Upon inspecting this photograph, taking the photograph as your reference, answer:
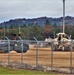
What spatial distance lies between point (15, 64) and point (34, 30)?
208 feet

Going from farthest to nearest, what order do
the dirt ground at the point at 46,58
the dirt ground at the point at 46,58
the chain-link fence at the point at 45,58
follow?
the dirt ground at the point at 46,58 → the dirt ground at the point at 46,58 → the chain-link fence at the point at 45,58

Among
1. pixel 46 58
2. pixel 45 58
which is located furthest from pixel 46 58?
pixel 45 58

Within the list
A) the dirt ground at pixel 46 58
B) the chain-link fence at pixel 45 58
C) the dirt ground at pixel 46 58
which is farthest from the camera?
the dirt ground at pixel 46 58

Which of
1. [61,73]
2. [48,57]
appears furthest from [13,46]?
[61,73]

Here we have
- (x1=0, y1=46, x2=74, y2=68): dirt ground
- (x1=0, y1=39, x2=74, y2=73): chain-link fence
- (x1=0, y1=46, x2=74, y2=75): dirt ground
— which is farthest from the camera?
(x1=0, y1=46, x2=74, y2=68): dirt ground

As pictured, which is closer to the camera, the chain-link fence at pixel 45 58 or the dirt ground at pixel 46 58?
the chain-link fence at pixel 45 58

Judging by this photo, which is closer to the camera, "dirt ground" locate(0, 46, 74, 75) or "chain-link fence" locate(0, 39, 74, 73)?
"chain-link fence" locate(0, 39, 74, 73)

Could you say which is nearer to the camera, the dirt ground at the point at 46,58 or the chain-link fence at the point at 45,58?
the chain-link fence at the point at 45,58

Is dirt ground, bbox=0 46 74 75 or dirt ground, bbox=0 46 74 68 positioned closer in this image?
dirt ground, bbox=0 46 74 75

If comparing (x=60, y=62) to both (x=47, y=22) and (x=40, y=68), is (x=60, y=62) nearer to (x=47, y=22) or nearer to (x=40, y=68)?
(x=40, y=68)

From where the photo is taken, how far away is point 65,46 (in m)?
36.0

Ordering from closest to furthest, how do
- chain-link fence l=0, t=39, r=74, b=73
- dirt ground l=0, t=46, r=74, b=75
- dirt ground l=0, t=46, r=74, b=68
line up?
chain-link fence l=0, t=39, r=74, b=73 → dirt ground l=0, t=46, r=74, b=75 → dirt ground l=0, t=46, r=74, b=68

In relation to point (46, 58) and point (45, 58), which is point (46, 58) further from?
point (45, 58)

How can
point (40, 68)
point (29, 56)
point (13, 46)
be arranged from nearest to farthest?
1. point (40, 68)
2. point (29, 56)
3. point (13, 46)
